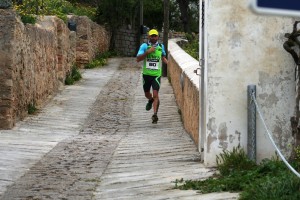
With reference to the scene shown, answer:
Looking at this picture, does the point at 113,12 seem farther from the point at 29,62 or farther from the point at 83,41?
the point at 29,62

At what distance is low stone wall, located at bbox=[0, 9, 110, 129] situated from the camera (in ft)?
37.0

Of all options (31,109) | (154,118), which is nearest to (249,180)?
(154,118)

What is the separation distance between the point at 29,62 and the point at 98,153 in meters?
4.22

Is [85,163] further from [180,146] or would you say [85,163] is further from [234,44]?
[234,44]

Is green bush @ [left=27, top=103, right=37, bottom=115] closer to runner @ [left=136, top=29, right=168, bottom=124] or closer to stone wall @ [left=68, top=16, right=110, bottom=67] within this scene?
runner @ [left=136, top=29, right=168, bottom=124]

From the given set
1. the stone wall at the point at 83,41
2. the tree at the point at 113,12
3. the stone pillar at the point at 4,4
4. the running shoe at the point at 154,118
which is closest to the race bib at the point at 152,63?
the running shoe at the point at 154,118

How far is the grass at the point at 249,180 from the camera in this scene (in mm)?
5456

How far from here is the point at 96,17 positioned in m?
33.2

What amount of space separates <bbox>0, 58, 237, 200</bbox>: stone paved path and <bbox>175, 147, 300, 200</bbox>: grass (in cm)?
16

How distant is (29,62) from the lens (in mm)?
13039

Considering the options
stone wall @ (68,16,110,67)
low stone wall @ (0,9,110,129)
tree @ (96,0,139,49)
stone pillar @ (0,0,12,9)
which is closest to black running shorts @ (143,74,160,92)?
low stone wall @ (0,9,110,129)

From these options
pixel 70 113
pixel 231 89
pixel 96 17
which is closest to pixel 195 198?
pixel 231 89

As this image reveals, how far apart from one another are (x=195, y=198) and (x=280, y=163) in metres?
0.96

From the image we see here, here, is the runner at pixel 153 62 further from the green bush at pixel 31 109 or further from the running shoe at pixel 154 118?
the green bush at pixel 31 109
